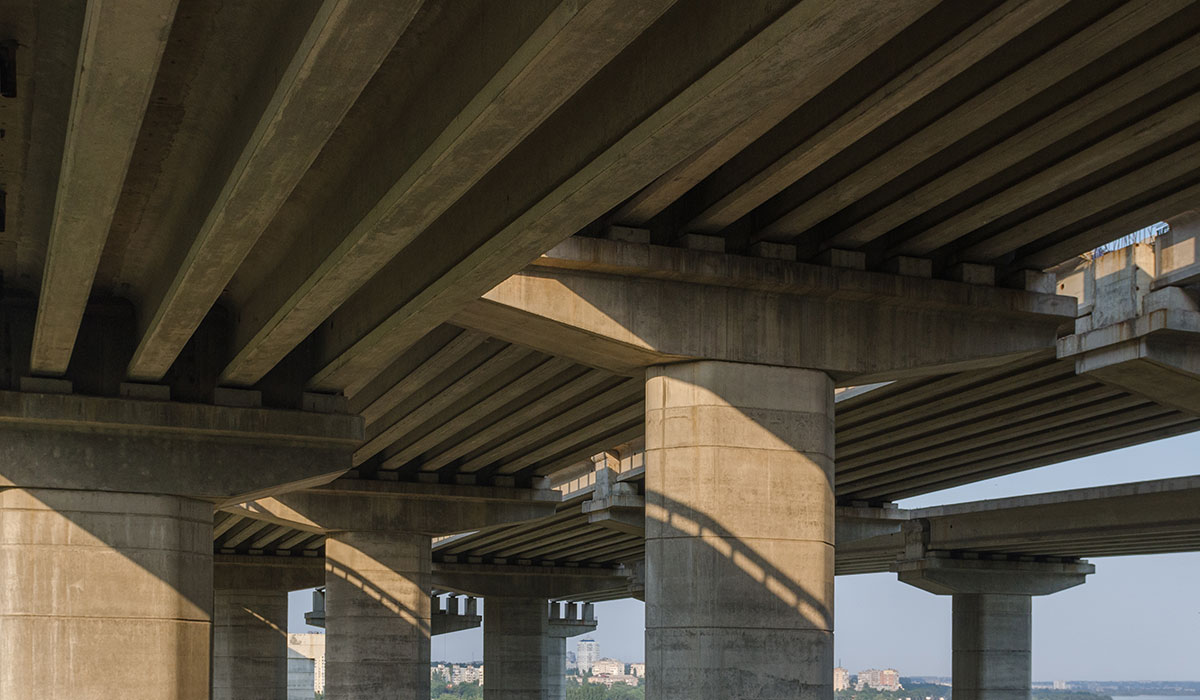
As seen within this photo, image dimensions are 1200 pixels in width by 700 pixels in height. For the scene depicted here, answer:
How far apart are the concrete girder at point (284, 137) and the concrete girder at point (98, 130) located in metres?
0.77

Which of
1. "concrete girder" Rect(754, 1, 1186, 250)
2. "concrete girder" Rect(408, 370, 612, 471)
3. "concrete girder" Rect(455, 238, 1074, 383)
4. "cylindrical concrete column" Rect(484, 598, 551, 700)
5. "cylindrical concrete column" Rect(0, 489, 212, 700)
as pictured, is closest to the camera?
"concrete girder" Rect(754, 1, 1186, 250)

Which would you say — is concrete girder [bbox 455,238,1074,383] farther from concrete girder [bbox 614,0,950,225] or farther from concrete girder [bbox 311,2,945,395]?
concrete girder [bbox 311,2,945,395]

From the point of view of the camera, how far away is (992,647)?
46.3 meters

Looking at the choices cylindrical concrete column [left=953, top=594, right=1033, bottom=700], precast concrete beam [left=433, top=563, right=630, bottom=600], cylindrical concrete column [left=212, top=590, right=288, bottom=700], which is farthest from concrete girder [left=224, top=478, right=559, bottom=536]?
cylindrical concrete column [left=212, top=590, right=288, bottom=700]

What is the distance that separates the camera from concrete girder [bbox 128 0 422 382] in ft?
25.9

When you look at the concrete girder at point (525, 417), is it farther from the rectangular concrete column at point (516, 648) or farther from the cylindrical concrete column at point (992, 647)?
the rectangular concrete column at point (516, 648)

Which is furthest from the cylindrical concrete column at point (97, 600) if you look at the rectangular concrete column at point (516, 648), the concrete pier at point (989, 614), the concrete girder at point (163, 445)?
the rectangular concrete column at point (516, 648)

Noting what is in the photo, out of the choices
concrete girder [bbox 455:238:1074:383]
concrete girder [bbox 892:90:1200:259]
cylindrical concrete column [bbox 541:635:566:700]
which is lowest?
cylindrical concrete column [bbox 541:635:566:700]

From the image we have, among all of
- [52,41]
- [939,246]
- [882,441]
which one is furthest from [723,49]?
[882,441]

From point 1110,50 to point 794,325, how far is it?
20.1 ft

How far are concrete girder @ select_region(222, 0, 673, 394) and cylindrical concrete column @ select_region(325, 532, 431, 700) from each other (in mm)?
21870

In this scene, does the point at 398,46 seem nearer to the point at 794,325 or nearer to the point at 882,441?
the point at 794,325

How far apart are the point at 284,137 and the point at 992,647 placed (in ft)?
134

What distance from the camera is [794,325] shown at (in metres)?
18.3
